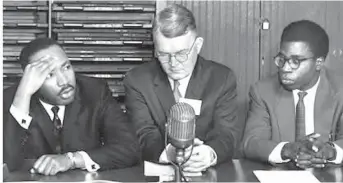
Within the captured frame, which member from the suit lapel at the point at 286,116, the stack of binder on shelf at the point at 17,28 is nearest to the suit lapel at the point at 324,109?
the suit lapel at the point at 286,116

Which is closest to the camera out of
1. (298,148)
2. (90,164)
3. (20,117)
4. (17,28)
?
(90,164)

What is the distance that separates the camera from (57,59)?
8.93 feet

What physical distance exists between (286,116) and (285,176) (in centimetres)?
65

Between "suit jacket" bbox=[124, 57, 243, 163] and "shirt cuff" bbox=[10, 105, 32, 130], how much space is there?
19.6 inches

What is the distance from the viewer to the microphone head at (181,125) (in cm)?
182

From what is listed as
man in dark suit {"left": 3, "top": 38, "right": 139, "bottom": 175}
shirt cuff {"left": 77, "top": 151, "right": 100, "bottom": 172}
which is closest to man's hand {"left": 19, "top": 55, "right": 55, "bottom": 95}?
man in dark suit {"left": 3, "top": 38, "right": 139, "bottom": 175}

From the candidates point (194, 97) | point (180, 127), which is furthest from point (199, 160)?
point (194, 97)

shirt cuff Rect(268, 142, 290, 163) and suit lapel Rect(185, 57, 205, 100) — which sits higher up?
suit lapel Rect(185, 57, 205, 100)

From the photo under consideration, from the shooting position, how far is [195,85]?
294 cm

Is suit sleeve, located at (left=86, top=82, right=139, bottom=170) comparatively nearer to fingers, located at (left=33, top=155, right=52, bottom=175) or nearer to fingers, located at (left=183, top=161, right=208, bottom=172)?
fingers, located at (left=33, top=155, right=52, bottom=175)

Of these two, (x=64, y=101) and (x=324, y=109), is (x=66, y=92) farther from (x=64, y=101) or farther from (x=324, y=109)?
(x=324, y=109)

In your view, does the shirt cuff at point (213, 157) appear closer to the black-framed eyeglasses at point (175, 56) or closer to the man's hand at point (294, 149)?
the man's hand at point (294, 149)

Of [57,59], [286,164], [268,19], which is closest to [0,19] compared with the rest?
[57,59]

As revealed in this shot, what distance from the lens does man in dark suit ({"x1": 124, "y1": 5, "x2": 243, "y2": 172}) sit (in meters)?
2.75
